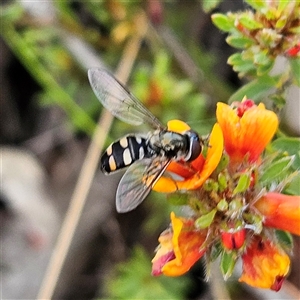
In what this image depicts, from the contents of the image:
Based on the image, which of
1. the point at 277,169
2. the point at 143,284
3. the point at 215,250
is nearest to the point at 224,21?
the point at 277,169

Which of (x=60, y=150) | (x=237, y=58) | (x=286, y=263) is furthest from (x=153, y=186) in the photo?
(x=60, y=150)

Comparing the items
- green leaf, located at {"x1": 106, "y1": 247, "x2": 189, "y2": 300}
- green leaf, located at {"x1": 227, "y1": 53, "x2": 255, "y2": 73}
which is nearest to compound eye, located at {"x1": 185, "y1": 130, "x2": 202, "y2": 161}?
green leaf, located at {"x1": 227, "y1": 53, "x2": 255, "y2": 73}

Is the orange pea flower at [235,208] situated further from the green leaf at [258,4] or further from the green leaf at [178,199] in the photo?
the green leaf at [258,4]

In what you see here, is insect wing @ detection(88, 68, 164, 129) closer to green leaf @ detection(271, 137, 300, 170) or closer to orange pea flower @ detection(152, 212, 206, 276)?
green leaf @ detection(271, 137, 300, 170)

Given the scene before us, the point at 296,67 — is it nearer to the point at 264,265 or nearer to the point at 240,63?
the point at 240,63

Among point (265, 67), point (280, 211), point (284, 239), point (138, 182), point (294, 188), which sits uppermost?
point (265, 67)

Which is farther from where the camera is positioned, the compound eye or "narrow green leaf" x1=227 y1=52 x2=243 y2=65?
"narrow green leaf" x1=227 y1=52 x2=243 y2=65

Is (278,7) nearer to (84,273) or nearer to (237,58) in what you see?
(237,58)
